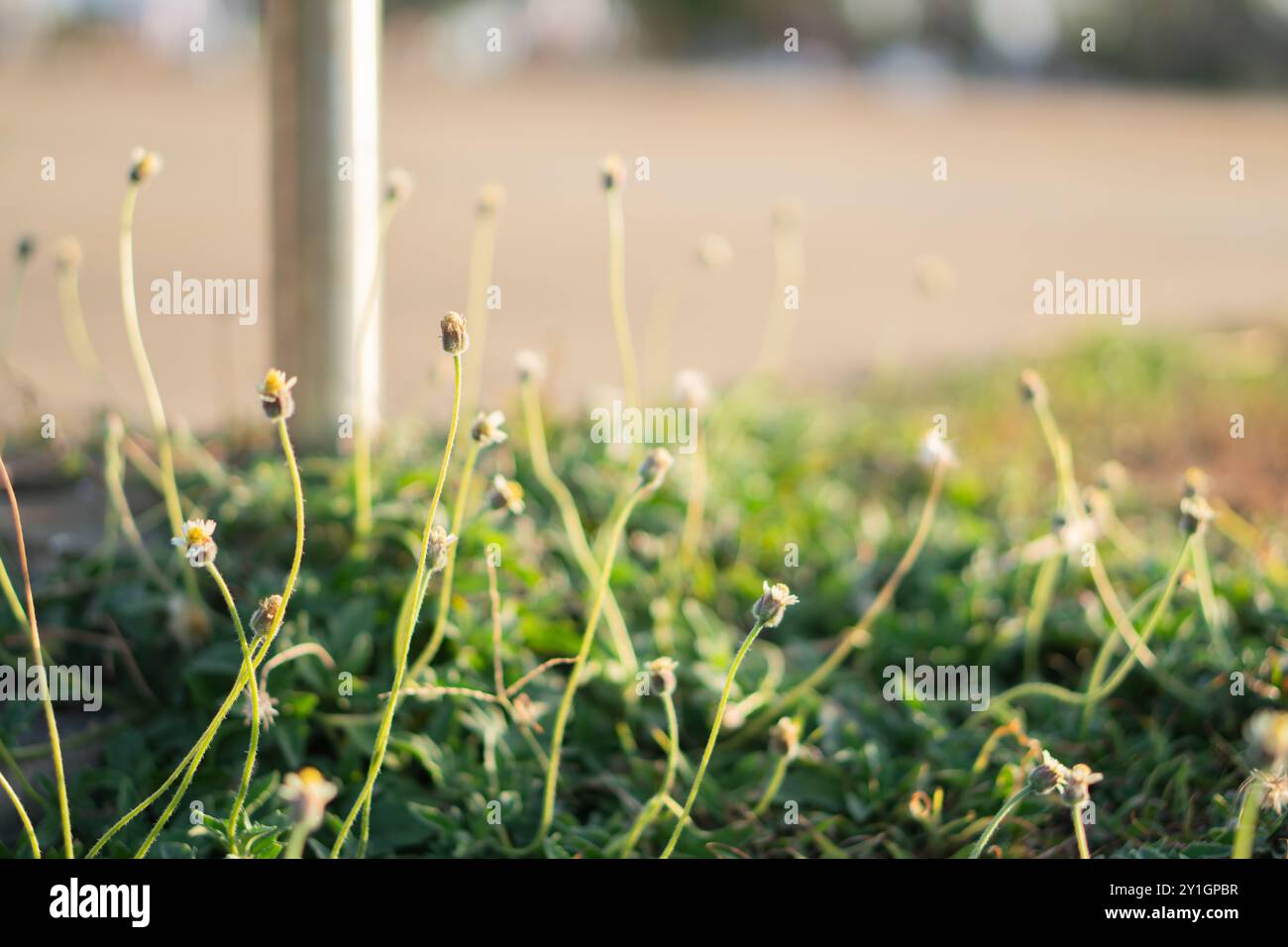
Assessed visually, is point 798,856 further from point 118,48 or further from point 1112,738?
point 118,48

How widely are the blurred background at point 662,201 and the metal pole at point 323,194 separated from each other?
0.12 meters

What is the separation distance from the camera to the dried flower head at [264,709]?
2.05m

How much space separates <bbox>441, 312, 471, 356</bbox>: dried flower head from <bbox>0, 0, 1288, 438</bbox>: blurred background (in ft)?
4.92

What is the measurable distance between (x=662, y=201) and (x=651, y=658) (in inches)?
303

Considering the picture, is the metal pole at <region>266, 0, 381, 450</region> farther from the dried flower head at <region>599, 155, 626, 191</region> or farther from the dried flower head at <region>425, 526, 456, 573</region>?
the dried flower head at <region>425, 526, 456, 573</region>

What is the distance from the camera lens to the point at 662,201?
32.8 feet

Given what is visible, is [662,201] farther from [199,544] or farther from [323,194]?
[199,544]

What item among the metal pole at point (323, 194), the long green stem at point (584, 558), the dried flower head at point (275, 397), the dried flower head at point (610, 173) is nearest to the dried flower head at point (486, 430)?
the dried flower head at point (275, 397)

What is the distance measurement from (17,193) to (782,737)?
7837 millimetres

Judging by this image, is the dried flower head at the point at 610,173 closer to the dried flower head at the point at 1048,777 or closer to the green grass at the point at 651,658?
the green grass at the point at 651,658

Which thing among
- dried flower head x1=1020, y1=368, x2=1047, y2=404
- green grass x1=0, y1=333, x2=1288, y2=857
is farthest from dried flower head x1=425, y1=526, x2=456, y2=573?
dried flower head x1=1020, y1=368, x2=1047, y2=404
